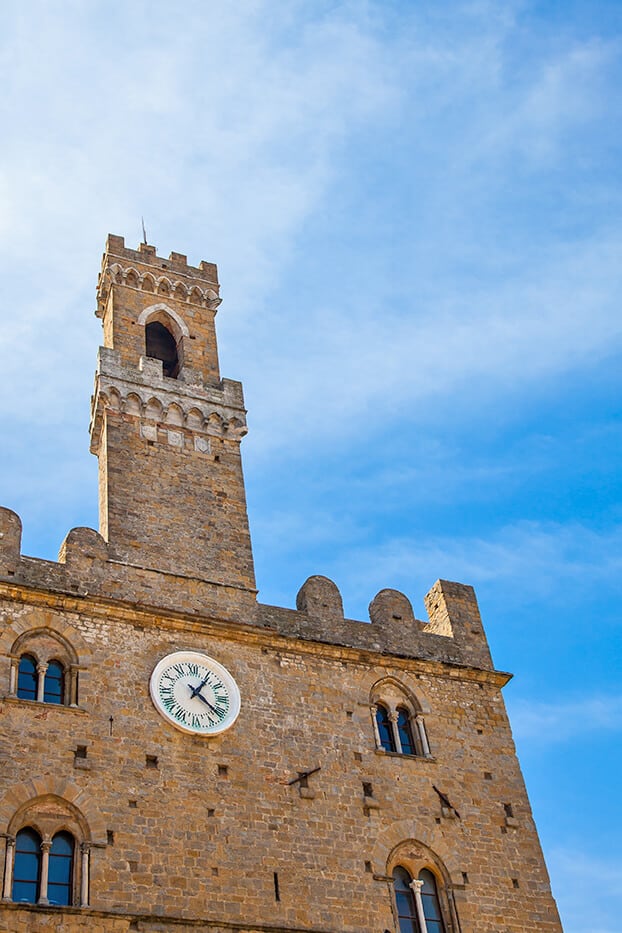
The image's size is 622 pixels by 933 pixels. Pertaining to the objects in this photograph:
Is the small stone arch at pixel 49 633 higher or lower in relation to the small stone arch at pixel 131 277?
lower

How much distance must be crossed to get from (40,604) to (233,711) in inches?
174

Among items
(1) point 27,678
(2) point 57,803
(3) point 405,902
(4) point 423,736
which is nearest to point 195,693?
(1) point 27,678

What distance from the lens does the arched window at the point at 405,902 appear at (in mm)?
22688

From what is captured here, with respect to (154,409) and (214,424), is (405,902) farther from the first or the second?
(154,409)

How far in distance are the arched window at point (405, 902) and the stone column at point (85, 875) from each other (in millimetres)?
6194

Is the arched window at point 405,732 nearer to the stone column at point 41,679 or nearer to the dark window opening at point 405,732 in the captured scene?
the dark window opening at point 405,732

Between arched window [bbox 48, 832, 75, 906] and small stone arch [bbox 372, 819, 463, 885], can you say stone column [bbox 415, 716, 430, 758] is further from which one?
arched window [bbox 48, 832, 75, 906]

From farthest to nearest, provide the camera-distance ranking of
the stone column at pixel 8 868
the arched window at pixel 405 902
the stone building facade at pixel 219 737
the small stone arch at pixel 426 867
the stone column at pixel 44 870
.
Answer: the small stone arch at pixel 426 867, the arched window at pixel 405 902, the stone building facade at pixel 219 737, the stone column at pixel 44 870, the stone column at pixel 8 868

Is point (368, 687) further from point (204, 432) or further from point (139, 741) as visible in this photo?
point (204, 432)

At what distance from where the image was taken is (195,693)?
23.7 m

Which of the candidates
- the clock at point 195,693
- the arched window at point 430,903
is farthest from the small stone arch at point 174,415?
the arched window at point 430,903

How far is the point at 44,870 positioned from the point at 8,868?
2.09 ft

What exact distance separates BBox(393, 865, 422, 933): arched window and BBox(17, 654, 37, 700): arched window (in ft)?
26.0

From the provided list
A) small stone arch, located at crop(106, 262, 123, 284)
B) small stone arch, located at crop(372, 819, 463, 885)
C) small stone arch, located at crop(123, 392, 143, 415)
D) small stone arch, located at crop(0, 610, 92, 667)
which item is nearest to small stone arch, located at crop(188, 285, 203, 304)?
small stone arch, located at crop(106, 262, 123, 284)
